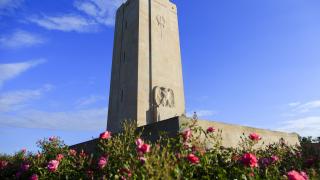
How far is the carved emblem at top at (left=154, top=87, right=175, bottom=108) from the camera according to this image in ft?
55.4

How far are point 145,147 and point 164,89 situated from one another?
550 inches

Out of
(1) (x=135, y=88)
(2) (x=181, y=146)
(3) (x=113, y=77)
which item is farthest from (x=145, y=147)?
(3) (x=113, y=77)

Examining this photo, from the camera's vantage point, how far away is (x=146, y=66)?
17.3 m

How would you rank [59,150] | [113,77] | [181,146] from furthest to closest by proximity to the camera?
[113,77], [59,150], [181,146]

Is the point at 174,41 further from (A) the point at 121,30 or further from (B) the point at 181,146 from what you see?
(B) the point at 181,146

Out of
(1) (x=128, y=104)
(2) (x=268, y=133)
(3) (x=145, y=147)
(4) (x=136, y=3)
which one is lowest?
(3) (x=145, y=147)

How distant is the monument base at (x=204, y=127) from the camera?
25.5 ft

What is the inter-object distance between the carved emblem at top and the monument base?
6.73m

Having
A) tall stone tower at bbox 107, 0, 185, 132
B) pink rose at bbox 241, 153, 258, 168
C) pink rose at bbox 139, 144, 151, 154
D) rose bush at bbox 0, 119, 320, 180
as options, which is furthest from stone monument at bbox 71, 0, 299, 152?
pink rose at bbox 139, 144, 151, 154

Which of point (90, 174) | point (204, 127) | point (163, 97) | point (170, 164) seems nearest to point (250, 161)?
point (170, 164)

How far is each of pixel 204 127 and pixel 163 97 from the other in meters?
9.05

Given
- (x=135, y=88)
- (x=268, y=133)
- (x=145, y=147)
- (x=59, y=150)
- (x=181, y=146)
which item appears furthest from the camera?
(x=135, y=88)

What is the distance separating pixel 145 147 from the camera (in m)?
3.57

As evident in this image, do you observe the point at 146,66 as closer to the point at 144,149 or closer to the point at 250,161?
the point at 250,161
